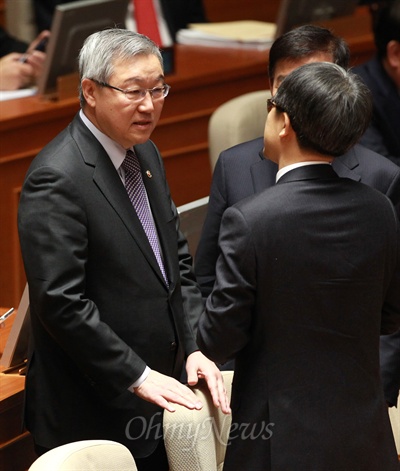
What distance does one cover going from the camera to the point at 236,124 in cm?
366

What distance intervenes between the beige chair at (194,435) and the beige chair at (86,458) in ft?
0.66

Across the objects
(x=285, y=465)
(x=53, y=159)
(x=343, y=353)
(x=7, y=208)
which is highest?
(x=53, y=159)

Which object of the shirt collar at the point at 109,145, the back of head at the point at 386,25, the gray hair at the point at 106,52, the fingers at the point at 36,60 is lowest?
the fingers at the point at 36,60

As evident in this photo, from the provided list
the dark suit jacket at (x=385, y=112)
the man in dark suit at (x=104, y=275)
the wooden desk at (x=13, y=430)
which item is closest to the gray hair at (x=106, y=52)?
the man in dark suit at (x=104, y=275)

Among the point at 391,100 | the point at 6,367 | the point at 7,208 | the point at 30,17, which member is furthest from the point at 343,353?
the point at 30,17

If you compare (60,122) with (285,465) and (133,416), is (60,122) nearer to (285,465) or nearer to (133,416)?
(133,416)

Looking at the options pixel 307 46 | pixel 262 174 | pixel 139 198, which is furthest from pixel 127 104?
pixel 307 46

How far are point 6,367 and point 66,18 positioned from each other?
1.90 m

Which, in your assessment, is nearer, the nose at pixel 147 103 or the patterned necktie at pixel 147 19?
the nose at pixel 147 103

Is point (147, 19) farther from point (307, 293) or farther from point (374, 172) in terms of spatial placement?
point (307, 293)

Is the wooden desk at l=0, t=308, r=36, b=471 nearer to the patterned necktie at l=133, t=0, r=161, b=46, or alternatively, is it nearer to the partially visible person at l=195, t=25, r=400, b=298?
the partially visible person at l=195, t=25, r=400, b=298

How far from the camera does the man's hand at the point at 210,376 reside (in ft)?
7.23

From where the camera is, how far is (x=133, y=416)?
7.59 feet

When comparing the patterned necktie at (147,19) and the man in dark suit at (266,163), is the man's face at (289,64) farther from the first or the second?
the patterned necktie at (147,19)
